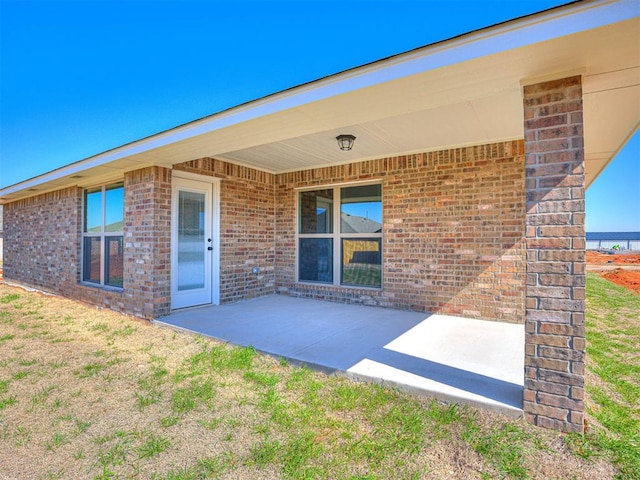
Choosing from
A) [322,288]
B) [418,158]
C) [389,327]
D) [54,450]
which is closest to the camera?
[54,450]

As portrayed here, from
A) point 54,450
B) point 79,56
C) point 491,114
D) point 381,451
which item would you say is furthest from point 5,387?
point 79,56

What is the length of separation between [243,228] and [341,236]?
6.08 feet

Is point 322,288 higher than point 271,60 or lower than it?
lower

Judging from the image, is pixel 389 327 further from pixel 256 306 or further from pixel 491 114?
pixel 491 114

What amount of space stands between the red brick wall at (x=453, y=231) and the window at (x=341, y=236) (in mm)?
247

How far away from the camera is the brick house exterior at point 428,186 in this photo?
2.09 metres

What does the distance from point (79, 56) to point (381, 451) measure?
9278mm

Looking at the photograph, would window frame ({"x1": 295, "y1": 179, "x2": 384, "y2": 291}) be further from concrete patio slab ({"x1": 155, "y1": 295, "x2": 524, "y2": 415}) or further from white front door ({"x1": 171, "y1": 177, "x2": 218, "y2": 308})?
white front door ({"x1": 171, "y1": 177, "x2": 218, "y2": 308})

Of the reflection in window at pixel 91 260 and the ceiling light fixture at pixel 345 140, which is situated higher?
the ceiling light fixture at pixel 345 140

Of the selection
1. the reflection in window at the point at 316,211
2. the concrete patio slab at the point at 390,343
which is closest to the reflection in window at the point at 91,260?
the concrete patio slab at the point at 390,343

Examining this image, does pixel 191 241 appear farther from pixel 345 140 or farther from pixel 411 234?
pixel 411 234

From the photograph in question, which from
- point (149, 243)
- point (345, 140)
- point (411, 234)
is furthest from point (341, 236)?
point (149, 243)

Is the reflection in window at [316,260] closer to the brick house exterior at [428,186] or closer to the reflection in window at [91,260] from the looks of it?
the brick house exterior at [428,186]

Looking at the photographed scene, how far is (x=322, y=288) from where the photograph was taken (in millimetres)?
6367
